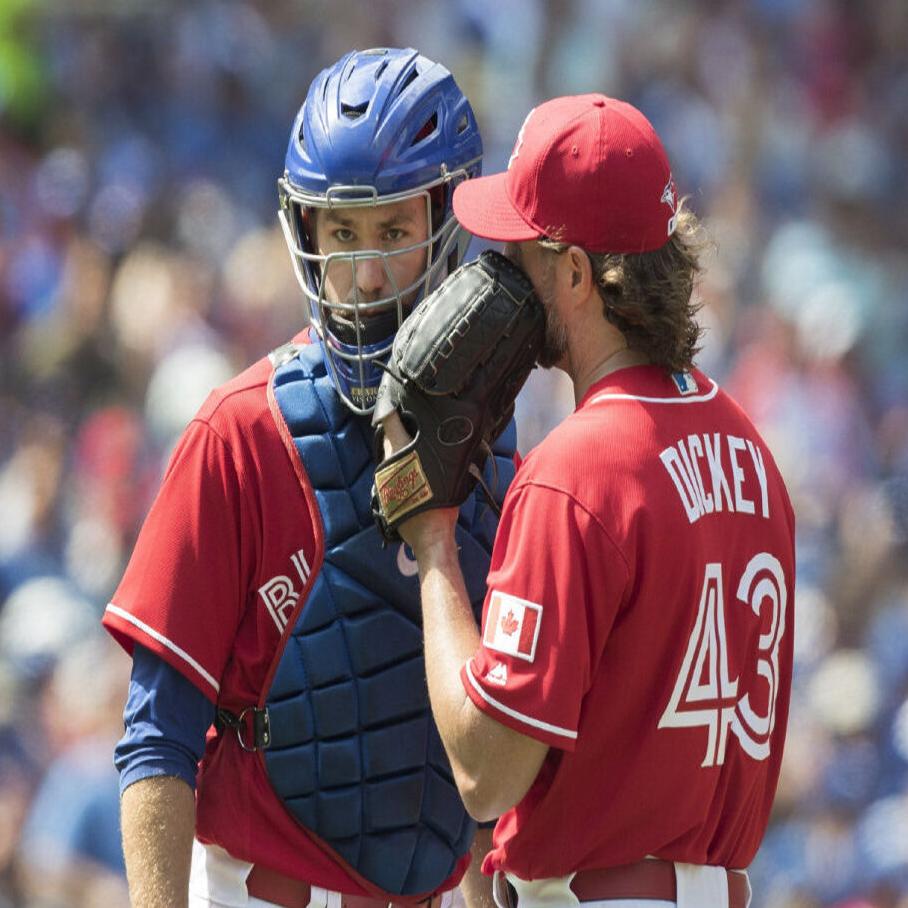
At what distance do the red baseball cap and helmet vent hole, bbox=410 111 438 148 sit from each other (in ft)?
1.10

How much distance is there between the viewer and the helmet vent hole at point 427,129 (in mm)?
2855

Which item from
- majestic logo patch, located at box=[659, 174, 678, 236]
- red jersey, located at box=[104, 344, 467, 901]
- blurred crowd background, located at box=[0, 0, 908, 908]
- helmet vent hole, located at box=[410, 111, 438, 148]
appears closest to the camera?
majestic logo patch, located at box=[659, 174, 678, 236]

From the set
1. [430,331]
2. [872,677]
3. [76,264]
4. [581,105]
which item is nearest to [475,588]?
[430,331]

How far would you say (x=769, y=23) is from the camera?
25.8 feet

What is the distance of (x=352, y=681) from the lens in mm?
2783

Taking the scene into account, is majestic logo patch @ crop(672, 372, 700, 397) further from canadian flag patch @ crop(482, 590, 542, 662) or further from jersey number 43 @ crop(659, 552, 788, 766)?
canadian flag patch @ crop(482, 590, 542, 662)

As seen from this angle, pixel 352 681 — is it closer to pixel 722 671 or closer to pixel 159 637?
pixel 159 637

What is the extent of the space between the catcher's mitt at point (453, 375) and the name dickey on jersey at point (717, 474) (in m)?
0.30

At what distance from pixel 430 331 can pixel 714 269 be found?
188 inches

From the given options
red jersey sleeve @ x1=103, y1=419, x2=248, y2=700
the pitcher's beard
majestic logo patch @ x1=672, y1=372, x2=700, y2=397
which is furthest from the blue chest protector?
majestic logo patch @ x1=672, y1=372, x2=700, y2=397

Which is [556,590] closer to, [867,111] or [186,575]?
[186,575]

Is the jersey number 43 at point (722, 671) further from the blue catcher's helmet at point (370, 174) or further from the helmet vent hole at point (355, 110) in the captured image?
the helmet vent hole at point (355, 110)

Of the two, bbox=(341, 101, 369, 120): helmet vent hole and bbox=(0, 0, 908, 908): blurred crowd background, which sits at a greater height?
bbox=(341, 101, 369, 120): helmet vent hole

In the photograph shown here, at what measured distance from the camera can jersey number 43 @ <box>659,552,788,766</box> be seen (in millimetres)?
2424
